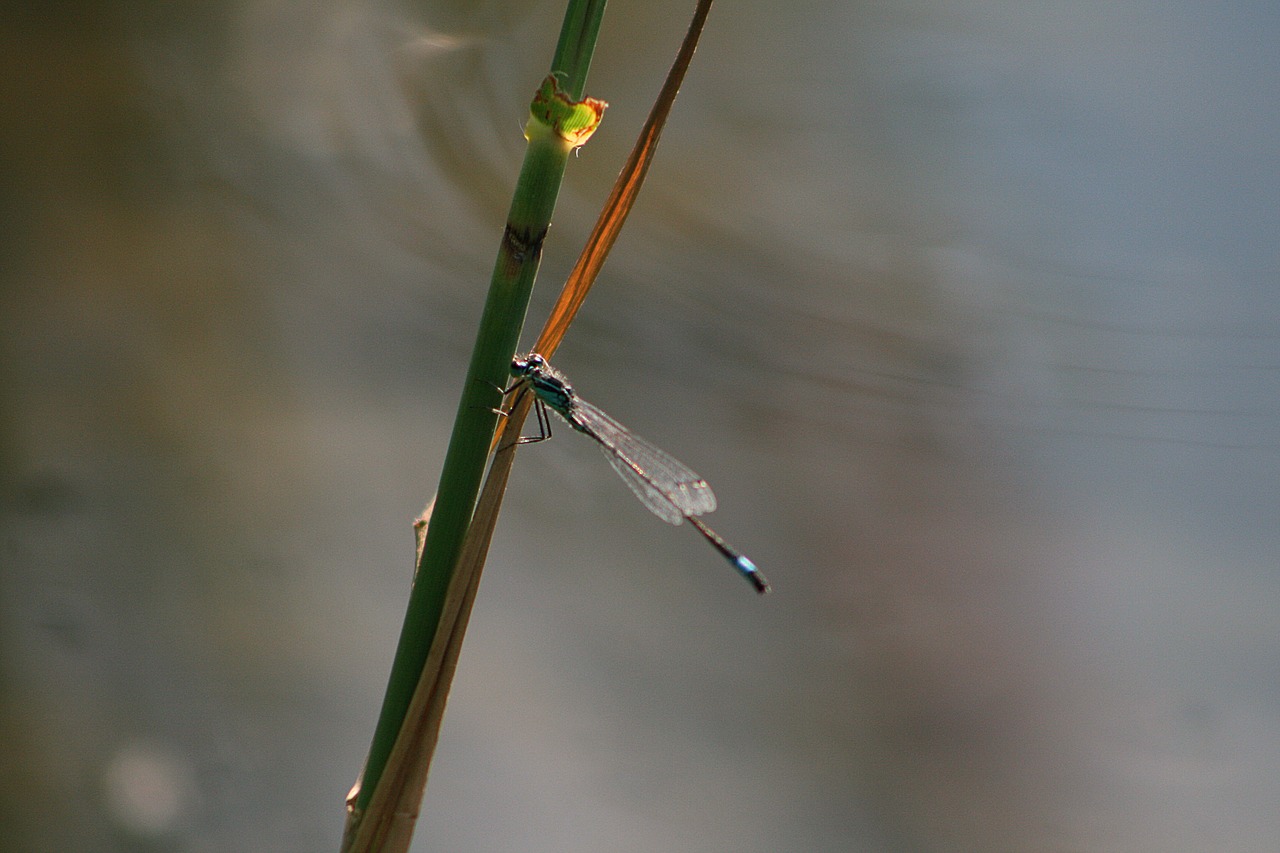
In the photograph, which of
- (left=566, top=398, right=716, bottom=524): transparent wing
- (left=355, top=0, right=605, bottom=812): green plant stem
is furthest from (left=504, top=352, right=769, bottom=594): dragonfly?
(left=355, top=0, right=605, bottom=812): green plant stem

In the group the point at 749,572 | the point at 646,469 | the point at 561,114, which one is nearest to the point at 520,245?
the point at 561,114

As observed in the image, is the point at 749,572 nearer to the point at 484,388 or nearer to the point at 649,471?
the point at 649,471

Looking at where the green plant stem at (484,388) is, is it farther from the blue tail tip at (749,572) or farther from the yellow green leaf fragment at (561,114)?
the blue tail tip at (749,572)

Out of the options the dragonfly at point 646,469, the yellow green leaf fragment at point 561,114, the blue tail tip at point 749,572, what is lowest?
the yellow green leaf fragment at point 561,114

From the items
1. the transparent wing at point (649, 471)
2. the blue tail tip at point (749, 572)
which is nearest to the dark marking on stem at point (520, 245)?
the blue tail tip at point (749, 572)

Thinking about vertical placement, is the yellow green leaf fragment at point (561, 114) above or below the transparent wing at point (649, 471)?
below

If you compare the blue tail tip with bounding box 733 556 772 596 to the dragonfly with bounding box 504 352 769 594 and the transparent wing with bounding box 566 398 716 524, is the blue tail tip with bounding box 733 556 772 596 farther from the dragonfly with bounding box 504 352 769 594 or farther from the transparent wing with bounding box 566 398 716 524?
Answer: the transparent wing with bounding box 566 398 716 524
